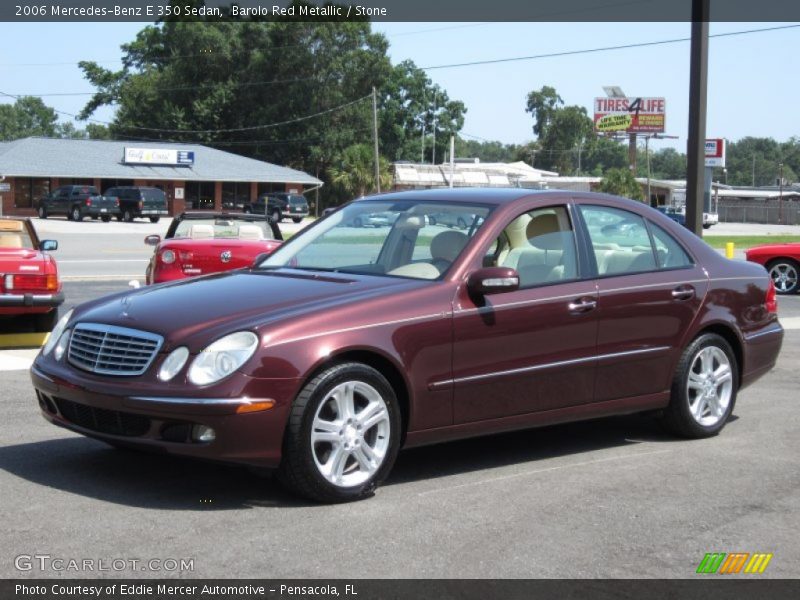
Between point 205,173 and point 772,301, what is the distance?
69129mm

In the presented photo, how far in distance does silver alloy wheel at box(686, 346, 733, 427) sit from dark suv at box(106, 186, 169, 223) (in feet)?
181

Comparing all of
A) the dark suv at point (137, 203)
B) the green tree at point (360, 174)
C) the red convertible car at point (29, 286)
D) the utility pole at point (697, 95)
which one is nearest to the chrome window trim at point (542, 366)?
the red convertible car at point (29, 286)

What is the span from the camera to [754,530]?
18.3 ft

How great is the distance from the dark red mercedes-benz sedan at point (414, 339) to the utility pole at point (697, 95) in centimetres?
833

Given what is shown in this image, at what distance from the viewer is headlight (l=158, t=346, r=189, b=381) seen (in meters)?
5.58

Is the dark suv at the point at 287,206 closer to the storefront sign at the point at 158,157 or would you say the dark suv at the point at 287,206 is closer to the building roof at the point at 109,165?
the building roof at the point at 109,165

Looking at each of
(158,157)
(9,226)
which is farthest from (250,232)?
(158,157)

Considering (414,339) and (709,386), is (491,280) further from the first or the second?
Result: (709,386)

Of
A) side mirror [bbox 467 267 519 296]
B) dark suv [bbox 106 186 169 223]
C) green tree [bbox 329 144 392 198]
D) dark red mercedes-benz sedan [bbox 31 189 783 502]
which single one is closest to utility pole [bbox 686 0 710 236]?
dark red mercedes-benz sedan [bbox 31 189 783 502]

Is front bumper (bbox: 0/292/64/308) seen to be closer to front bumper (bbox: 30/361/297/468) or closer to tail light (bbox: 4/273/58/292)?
tail light (bbox: 4/273/58/292)

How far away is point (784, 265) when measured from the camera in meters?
21.5

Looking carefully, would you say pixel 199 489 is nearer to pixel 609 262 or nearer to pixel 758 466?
pixel 609 262

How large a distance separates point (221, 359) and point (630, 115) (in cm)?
10345

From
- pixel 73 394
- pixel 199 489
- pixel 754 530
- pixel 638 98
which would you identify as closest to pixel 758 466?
pixel 754 530
